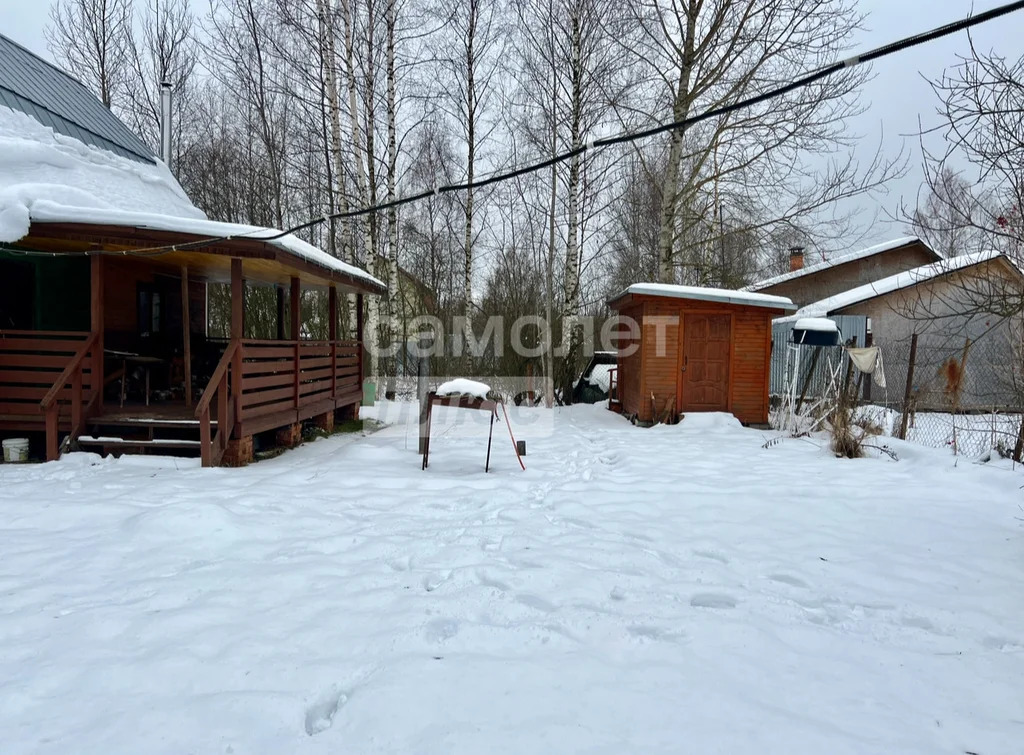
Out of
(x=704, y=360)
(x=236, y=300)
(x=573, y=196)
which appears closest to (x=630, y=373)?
(x=704, y=360)

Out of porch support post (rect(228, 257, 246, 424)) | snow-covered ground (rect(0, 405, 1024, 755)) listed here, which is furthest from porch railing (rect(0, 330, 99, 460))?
porch support post (rect(228, 257, 246, 424))

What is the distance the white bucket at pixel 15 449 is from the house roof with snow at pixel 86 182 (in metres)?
2.27

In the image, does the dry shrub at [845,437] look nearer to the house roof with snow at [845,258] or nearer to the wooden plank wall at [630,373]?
the wooden plank wall at [630,373]

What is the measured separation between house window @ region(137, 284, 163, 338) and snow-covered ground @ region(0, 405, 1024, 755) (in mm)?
4634

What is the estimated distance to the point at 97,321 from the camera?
21.9 feet

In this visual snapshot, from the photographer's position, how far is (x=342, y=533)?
4285 mm

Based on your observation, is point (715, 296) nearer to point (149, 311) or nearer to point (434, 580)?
point (434, 580)

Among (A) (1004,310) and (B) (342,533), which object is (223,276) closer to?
(B) (342,533)

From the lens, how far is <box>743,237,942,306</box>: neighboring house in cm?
1786

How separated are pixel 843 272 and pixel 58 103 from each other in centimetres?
2020

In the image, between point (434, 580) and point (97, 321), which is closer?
point (434, 580)

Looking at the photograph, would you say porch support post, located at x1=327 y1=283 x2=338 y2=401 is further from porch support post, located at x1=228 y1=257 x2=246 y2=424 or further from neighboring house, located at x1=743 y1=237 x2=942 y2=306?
neighboring house, located at x1=743 y1=237 x2=942 y2=306

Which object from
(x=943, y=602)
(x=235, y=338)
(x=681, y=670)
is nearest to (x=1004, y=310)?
(x=943, y=602)

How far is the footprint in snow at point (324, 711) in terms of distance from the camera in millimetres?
2080
